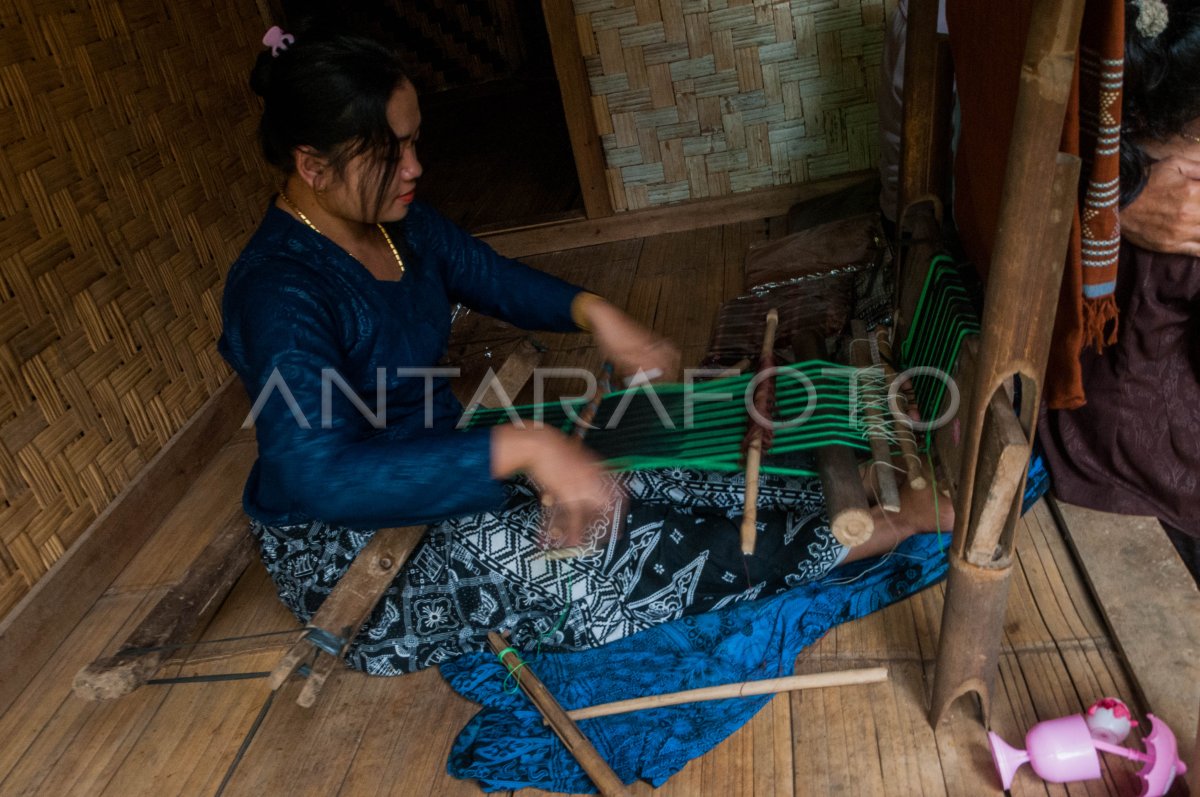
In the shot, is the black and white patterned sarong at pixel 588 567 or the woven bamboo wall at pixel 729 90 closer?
the black and white patterned sarong at pixel 588 567

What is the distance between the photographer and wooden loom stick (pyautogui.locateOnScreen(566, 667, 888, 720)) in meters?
1.85

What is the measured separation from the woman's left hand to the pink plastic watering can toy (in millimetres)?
963

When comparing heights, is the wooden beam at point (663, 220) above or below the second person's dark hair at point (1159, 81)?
below

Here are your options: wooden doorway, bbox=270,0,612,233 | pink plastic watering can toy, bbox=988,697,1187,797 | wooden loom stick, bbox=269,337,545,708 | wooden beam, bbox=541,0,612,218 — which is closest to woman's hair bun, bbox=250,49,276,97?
wooden loom stick, bbox=269,337,545,708

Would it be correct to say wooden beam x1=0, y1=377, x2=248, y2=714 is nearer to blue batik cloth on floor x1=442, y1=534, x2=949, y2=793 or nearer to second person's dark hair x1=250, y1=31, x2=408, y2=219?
blue batik cloth on floor x1=442, y1=534, x2=949, y2=793

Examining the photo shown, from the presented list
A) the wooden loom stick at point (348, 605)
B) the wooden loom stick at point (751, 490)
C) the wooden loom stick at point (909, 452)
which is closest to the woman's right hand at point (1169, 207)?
the wooden loom stick at point (909, 452)

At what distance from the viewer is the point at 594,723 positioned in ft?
6.31

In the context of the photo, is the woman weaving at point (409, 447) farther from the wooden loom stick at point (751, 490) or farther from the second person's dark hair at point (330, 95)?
the wooden loom stick at point (751, 490)

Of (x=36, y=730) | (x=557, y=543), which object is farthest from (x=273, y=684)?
(x=36, y=730)

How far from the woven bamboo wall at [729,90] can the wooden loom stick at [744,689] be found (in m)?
2.64

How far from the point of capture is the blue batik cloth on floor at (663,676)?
6.02 feet

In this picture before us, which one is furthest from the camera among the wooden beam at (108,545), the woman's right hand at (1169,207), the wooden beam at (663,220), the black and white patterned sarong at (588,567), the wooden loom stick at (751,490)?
the wooden beam at (663,220)

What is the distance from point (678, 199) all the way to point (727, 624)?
2.48 m

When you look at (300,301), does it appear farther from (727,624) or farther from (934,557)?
(934,557)
